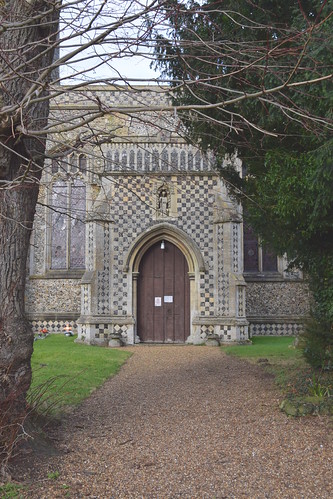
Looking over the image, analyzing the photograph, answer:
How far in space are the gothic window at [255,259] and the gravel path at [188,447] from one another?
29.9 ft

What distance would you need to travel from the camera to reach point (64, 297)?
16.3 meters

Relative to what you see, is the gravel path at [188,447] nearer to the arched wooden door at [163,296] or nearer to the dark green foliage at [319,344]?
the dark green foliage at [319,344]

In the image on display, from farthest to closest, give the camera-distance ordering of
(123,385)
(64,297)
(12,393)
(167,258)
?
(64,297) < (167,258) < (123,385) < (12,393)

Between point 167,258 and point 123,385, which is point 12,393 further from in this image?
point 167,258

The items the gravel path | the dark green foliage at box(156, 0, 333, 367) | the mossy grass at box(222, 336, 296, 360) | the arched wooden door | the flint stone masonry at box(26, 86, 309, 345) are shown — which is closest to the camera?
the gravel path

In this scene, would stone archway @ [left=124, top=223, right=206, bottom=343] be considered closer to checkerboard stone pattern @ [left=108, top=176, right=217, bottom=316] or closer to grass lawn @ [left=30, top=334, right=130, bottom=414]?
checkerboard stone pattern @ [left=108, top=176, right=217, bottom=316]

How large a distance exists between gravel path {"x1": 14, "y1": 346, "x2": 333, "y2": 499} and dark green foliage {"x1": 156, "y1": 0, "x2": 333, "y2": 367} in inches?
66.5

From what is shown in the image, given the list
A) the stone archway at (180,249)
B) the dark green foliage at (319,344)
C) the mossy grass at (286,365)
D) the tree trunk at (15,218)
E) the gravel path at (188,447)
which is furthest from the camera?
the stone archway at (180,249)

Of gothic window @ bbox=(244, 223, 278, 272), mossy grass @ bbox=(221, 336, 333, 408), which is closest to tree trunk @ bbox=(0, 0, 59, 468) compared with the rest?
mossy grass @ bbox=(221, 336, 333, 408)

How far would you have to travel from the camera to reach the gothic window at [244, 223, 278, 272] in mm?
16438

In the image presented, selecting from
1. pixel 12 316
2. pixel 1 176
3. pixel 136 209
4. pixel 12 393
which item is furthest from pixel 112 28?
pixel 136 209

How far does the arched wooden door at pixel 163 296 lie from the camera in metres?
14.1

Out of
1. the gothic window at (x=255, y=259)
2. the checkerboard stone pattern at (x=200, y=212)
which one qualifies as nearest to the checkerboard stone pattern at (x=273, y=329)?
the gothic window at (x=255, y=259)

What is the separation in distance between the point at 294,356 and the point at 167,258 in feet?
16.7
